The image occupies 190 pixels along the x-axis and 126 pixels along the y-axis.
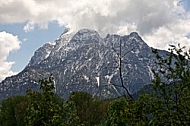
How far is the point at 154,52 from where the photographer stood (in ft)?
42.5

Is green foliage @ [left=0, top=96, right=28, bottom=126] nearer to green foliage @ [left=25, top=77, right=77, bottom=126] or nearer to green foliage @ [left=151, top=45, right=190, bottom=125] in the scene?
green foliage @ [left=25, top=77, right=77, bottom=126]

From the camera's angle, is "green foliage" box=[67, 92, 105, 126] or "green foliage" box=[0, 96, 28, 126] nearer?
"green foliage" box=[0, 96, 28, 126]

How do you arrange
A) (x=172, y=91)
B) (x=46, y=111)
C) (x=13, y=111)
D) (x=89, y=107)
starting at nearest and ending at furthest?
(x=172, y=91) → (x=46, y=111) → (x=13, y=111) → (x=89, y=107)

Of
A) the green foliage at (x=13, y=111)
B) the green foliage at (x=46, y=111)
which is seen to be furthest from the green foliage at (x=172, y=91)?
the green foliage at (x=13, y=111)

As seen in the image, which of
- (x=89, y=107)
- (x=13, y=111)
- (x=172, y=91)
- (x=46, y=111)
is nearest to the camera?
(x=172, y=91)

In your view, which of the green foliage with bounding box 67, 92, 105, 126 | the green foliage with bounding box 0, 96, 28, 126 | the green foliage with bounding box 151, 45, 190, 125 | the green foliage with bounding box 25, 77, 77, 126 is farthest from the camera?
the green foliage with bounding box 67, 92, 105, 126

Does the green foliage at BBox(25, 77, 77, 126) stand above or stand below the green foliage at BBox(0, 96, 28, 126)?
below

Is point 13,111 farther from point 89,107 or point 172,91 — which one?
point 172,91

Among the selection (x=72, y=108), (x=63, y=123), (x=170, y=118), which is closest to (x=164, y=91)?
(x=170, y=118)

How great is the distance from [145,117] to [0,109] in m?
80.4

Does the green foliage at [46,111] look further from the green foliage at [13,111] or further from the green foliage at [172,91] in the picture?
the green foliage at [13,111]

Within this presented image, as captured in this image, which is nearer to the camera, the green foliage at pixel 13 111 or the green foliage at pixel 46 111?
the green foliage at pixel 46 111

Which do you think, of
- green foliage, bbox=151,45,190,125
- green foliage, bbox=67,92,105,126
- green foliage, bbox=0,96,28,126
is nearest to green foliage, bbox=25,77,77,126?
green foliage, bbox=151,45,190,125

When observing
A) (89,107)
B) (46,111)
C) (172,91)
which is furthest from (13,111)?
(172,91)
